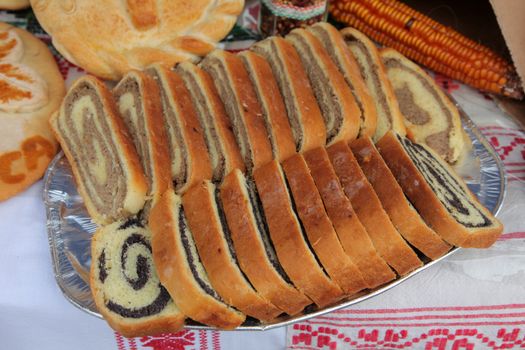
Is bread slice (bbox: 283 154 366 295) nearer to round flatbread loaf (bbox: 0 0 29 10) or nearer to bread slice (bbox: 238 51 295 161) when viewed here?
bread slice (bbox: 238 51 295 161)

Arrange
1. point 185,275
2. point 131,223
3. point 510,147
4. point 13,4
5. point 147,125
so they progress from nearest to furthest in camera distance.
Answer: point 185,275 → point 131,223 → point 147,125 → point 510,147 → point 13,4

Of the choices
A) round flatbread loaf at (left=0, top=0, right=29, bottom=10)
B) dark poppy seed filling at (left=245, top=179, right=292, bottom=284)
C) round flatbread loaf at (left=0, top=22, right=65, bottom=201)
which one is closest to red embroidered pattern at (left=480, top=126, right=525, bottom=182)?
dark poppy seed filling at (left=245, top=179, right=292, bottom=284)

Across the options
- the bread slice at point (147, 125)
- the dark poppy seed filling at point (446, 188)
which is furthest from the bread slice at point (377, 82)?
the bread slice at point (147, 125)

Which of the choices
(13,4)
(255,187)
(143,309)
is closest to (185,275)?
(143,309)

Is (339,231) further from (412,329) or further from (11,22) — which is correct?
(11,22)

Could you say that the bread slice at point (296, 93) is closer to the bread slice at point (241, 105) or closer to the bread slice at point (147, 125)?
the bread slice at point (241, 105)

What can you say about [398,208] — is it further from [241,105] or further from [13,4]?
[13,4]
